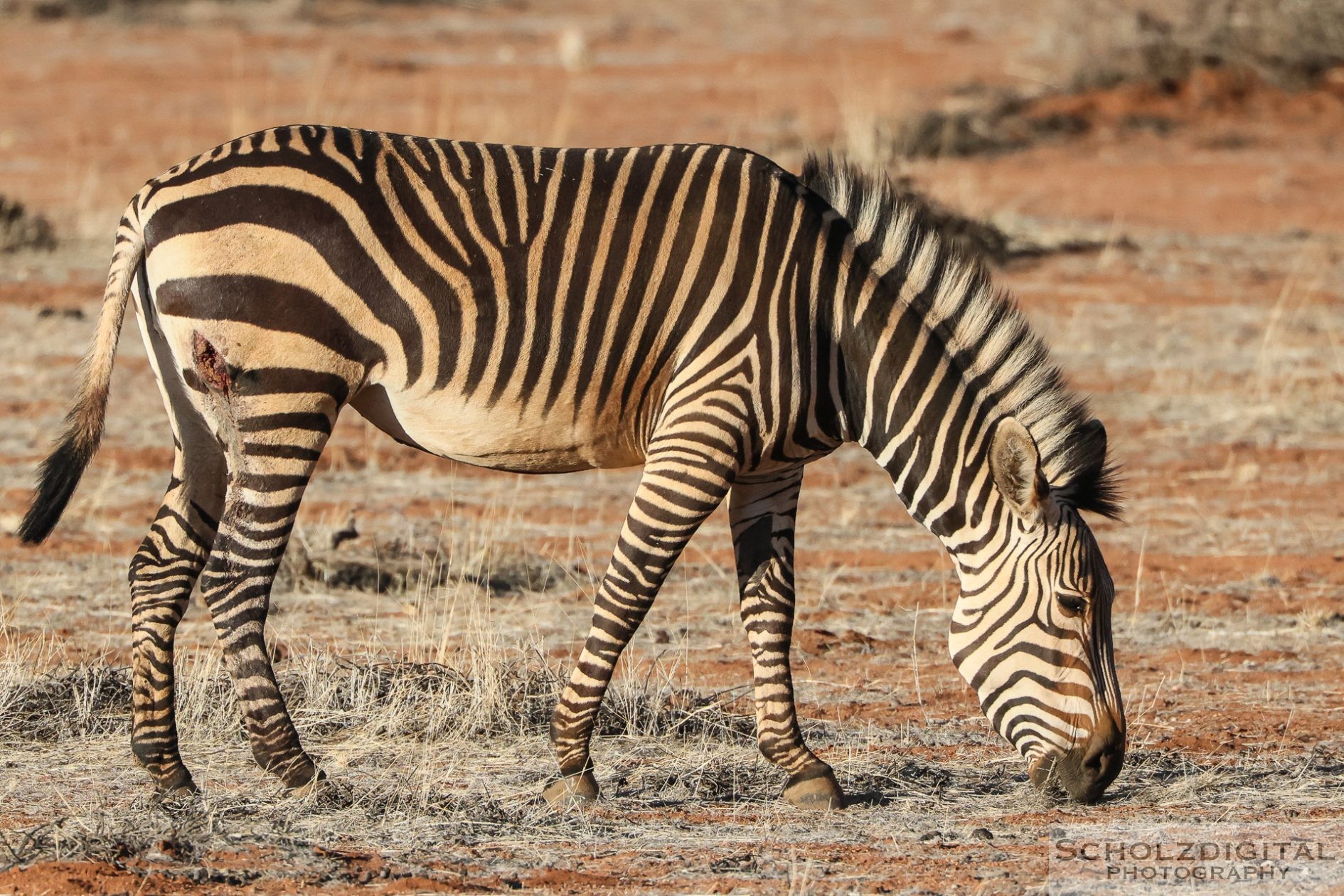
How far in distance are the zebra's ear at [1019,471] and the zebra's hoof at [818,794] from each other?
1.08m

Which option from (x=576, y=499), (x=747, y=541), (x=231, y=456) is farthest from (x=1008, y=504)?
(x=576, y=499)

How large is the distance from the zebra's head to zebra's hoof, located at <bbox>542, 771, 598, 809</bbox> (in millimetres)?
1264

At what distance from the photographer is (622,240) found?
18.5 feet

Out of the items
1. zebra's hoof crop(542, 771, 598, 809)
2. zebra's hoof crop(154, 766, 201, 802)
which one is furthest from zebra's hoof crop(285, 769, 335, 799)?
zebra's hoof crop(542, 771, 598, 809)

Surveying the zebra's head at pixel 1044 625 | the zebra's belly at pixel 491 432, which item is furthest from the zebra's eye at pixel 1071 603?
the zebra's belly at pixel 491 432

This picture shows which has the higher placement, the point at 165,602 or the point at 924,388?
the point at 924,388

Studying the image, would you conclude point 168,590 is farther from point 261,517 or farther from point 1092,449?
point 1092,449

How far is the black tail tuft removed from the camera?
5.66 meters

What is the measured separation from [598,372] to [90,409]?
5.45ft

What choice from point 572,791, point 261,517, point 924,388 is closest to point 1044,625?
point 924,388

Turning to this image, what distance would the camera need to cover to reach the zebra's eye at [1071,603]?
18.0ft

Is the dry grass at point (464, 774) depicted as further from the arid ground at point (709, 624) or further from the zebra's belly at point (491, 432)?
the zebra's belly at point (491, 432)

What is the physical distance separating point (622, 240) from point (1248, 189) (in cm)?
1520

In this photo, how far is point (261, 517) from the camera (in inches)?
216
